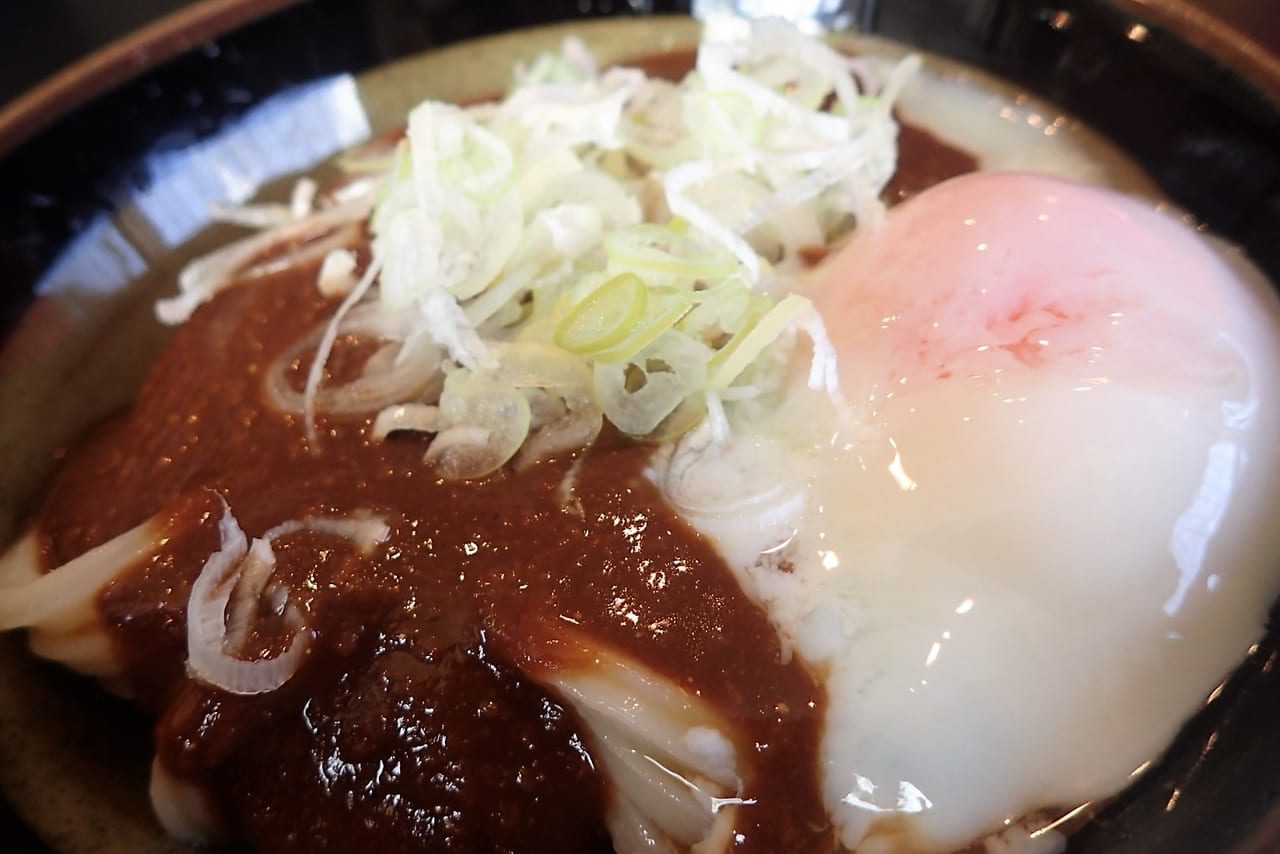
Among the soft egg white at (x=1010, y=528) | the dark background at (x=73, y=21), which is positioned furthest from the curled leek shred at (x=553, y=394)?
the dark background at (x=73, y=21)

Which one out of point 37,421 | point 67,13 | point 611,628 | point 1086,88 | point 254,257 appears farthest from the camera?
point 67,13

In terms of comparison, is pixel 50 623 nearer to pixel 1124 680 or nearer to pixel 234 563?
pixel 234 563

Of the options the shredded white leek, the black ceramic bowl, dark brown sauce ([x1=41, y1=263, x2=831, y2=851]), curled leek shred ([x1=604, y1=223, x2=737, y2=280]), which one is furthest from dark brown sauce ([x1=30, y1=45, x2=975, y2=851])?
curled leek shred ([x1=604, y1=223, x2=737, y2=280])

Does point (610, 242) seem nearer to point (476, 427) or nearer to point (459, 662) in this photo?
point (476, 427)

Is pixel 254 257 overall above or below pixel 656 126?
below

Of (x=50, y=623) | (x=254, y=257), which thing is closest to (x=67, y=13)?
(x=254, y=257)

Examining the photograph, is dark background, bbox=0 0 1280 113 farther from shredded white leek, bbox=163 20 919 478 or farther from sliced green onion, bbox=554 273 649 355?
sliced green onion, bbox=554 273 649 355

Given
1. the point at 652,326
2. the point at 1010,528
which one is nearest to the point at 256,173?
the point at 652,326
